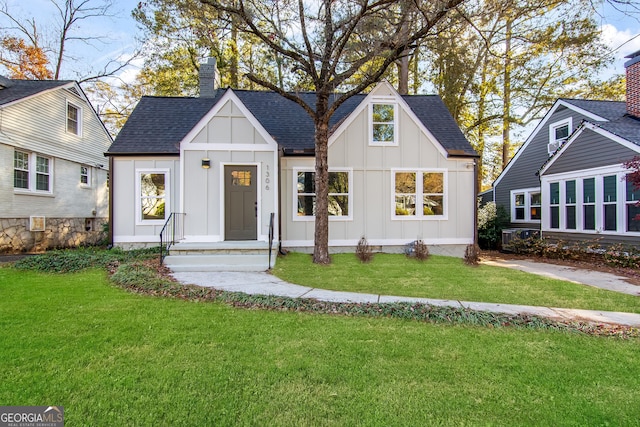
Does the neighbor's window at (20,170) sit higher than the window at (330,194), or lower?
higher

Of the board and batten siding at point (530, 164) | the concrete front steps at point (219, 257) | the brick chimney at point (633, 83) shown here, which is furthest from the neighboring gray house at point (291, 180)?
the brick chimney at point (633, 83)

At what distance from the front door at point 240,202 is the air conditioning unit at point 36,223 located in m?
7.39

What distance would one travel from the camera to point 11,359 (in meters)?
2.96

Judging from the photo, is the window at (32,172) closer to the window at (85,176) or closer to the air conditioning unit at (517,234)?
the window at (85,176)

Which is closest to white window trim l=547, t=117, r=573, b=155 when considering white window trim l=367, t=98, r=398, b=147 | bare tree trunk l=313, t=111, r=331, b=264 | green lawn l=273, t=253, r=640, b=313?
white window trim l=367, t=98, r=398, b=147

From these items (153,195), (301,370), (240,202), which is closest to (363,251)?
(240,202)

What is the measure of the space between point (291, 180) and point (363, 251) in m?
3.18

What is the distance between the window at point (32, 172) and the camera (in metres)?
10.9

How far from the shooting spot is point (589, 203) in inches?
416

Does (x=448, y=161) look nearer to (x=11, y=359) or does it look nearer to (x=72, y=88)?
(x=11, y=359)

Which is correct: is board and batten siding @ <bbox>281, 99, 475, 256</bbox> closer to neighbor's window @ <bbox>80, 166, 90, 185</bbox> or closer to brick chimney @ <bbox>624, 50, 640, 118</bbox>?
brick chimney @ <bbox>624, 50, 640, 118</bbox>

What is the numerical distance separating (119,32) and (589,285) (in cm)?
2253

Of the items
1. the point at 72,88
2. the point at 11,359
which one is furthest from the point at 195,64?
the point at 11,359

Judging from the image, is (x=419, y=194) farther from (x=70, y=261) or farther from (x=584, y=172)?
(x=70, y=261)
